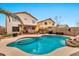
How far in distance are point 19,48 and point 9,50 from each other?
0.41ft

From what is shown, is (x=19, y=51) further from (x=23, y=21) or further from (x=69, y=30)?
(x=69, y=30)

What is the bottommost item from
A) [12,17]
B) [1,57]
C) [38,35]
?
[1,57]

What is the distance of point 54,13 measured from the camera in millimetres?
2834

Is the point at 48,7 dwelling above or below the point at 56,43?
above

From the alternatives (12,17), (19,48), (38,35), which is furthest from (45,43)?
(12,17)

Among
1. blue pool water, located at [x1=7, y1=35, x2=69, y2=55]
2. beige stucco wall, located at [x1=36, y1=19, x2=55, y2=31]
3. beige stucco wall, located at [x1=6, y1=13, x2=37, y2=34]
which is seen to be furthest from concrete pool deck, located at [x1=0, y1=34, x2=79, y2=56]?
beige stucco wall, located at [x1=36, y1=19, x2=55, y2=31]

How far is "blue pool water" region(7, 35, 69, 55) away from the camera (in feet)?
9.26

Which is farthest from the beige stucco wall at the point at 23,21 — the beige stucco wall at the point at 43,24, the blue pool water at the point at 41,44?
the blue pool water at the point at 41,44

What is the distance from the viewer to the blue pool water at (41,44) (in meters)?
2.82

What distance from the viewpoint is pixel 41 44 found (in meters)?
2.83

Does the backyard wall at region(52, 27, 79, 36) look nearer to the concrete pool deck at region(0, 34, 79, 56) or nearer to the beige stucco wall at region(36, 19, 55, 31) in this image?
the beige stucco wall at region(36, 19, 55, 31)

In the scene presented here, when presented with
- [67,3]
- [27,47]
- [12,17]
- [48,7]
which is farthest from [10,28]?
[67,3]

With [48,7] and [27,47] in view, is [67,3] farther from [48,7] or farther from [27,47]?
[27,47]

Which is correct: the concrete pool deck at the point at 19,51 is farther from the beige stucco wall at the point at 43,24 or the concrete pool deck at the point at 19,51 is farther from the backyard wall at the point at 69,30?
the beige stucco wall at the point at 43,24
